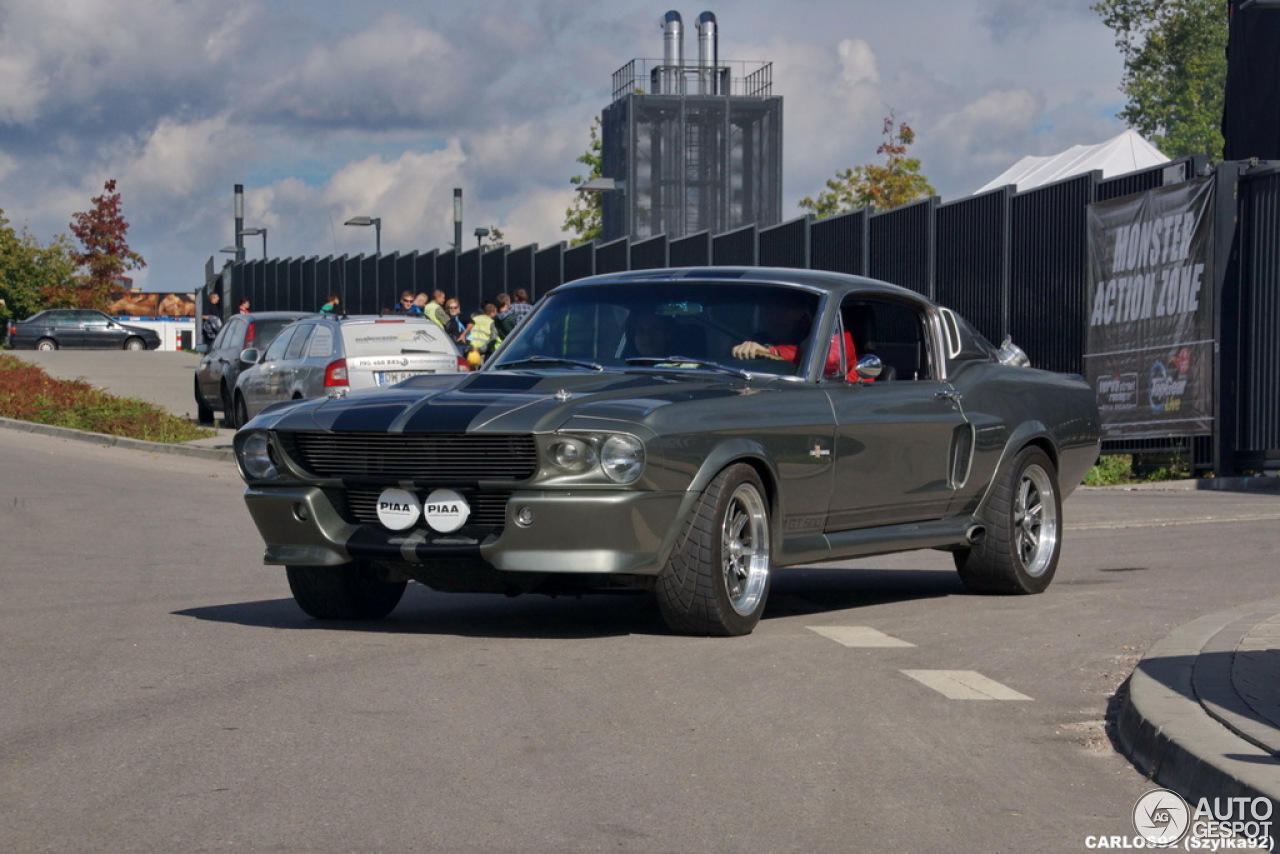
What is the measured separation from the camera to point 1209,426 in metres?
18.4

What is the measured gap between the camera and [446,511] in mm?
7859

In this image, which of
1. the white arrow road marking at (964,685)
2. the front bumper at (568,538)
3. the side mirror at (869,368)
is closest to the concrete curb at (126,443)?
the side mirror at (869,368)

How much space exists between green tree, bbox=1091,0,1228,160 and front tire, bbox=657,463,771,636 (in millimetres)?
77654

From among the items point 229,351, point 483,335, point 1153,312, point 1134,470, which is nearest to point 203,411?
point 229,351

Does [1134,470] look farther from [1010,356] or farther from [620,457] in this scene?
[620,457]

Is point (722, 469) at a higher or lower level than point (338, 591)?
higher

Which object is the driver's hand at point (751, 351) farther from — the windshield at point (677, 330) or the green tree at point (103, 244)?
the green tree at point (103, 244)

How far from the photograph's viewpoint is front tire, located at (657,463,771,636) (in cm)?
791

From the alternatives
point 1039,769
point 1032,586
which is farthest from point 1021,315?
point 1039,769

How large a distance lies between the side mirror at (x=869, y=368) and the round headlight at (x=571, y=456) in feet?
6.66

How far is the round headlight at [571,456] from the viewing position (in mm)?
7691

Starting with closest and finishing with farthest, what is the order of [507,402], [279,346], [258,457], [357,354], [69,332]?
[507,402]
[258,457]
[357,354]
[279,346]
[69,332]

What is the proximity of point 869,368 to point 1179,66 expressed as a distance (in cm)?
8132

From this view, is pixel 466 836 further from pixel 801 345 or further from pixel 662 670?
pixel 801 345
